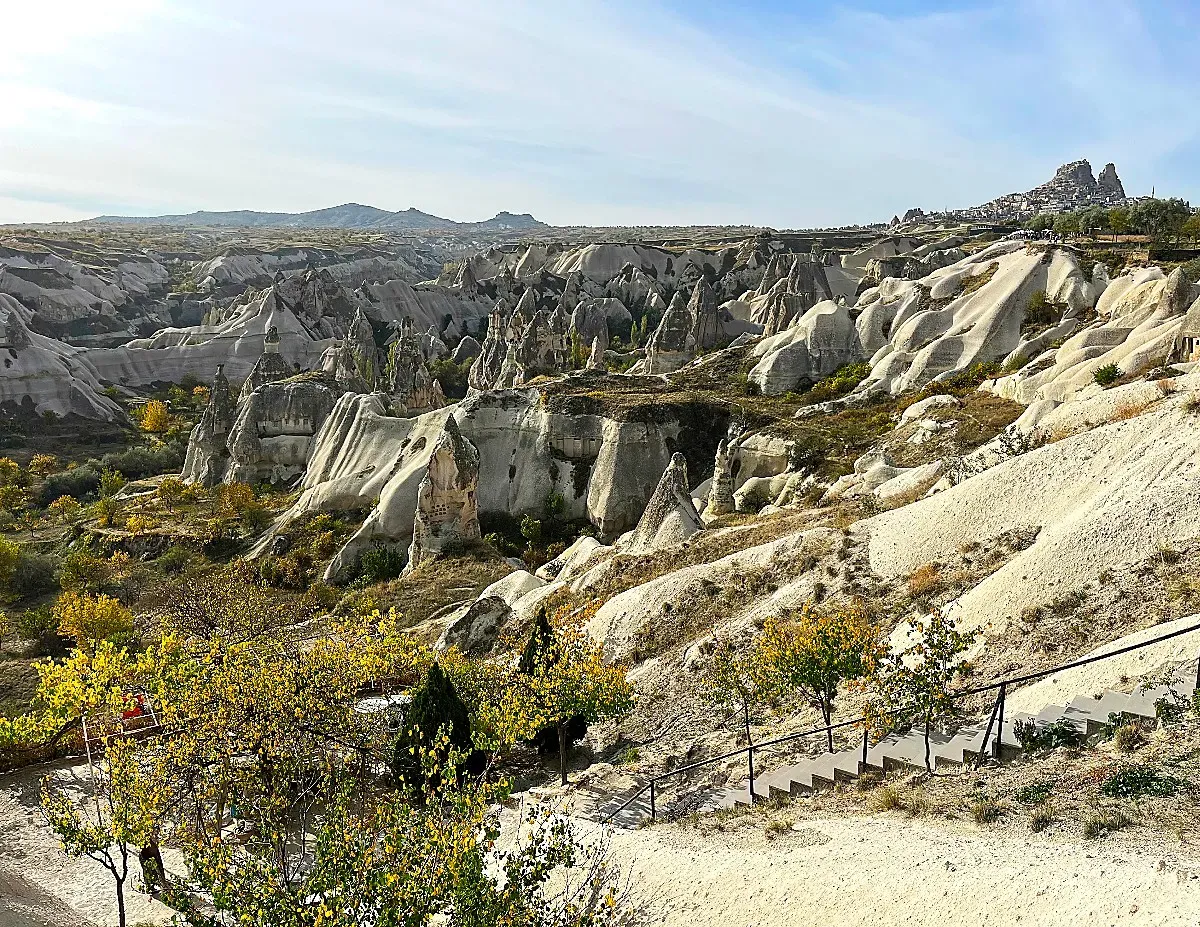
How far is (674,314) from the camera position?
225 ft

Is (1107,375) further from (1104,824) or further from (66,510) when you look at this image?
(66,510)

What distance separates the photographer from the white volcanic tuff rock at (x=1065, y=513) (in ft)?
53.2

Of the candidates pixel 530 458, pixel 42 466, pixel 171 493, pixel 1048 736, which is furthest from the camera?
pixel 42 466

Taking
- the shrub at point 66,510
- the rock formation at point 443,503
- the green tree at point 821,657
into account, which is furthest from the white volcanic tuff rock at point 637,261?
the green tree at point 821,657

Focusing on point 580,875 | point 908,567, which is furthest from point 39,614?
point 908,567

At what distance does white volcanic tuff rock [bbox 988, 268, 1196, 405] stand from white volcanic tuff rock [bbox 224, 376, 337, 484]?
39645 mm

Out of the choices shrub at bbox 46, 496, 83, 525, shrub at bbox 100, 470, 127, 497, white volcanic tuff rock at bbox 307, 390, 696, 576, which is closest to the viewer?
white volcanic tuff rock at bbox 307, 390, 696, 576

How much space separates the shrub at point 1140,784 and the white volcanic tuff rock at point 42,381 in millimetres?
77517

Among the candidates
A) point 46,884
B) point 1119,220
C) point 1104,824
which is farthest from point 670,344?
point 1104,824

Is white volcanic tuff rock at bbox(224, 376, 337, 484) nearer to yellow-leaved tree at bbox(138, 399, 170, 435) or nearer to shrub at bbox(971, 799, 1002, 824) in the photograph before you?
yellow-leaved tree at bbox(138, 399, 170, 435)


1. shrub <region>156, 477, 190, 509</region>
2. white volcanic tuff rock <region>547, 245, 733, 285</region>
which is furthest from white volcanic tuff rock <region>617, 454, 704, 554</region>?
white volcanic tuff rock <region>547, 245, 733, 285</region>

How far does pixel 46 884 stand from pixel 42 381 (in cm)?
6624

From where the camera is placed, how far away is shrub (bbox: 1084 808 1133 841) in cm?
911

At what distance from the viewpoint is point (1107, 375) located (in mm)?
32438
